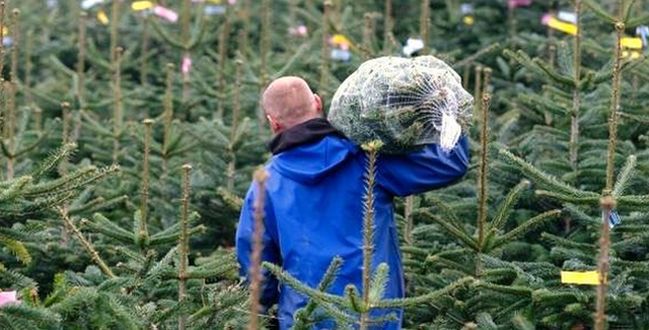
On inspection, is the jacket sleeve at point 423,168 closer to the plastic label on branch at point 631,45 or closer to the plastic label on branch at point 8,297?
the plastic label on branch at point 8,297

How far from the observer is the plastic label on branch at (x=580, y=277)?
12.5 feet

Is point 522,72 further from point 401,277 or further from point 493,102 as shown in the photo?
point 401,277

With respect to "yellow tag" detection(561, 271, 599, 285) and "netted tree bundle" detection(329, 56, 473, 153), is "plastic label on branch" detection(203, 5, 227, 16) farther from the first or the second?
"yellow tag" detection(561, 271, 599, 285)

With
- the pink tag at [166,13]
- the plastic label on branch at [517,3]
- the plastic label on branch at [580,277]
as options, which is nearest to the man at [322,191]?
the plastic label on branch at [580,277]

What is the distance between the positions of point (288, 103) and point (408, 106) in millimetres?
454

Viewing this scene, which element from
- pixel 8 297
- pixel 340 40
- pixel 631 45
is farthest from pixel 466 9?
pixel 8 297

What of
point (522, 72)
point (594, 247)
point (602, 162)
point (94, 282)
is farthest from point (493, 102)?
point (94, 282)

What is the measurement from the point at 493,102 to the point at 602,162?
2.38 metres

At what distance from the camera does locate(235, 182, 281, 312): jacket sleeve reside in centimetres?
427

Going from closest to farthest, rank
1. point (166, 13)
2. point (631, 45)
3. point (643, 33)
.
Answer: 1. point (631, 45)
2. point (643, 33)
3. point (166, 13)

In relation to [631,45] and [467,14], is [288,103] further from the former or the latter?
[467,14]

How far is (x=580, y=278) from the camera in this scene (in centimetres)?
385

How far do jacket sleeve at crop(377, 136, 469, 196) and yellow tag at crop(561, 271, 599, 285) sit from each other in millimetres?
→ 523

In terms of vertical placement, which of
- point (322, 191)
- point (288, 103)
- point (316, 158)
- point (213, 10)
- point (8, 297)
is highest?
point (288, 103)
